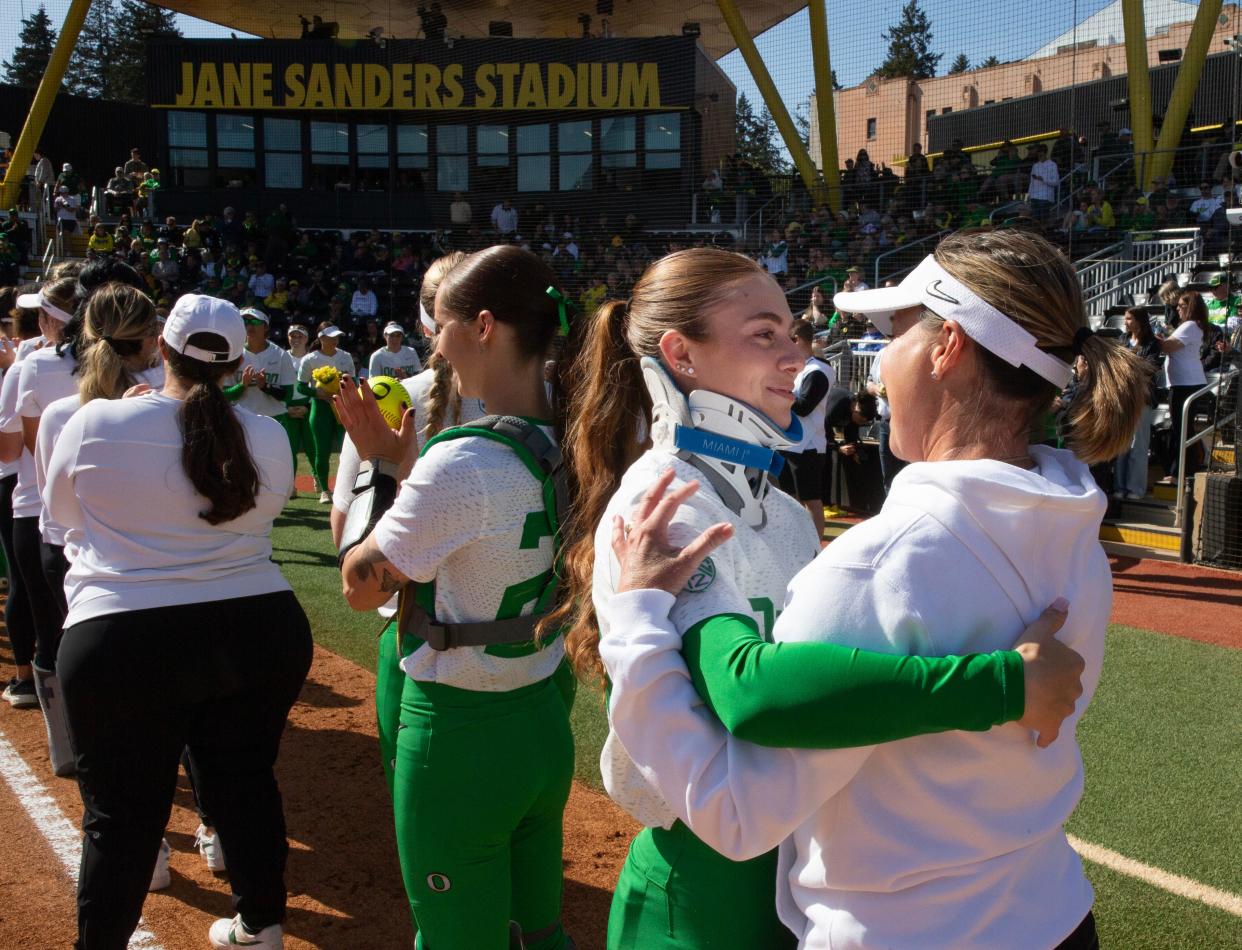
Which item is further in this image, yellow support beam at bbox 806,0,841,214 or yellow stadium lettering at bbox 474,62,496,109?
yellow stadium lettering at bbox 474,62,496,109

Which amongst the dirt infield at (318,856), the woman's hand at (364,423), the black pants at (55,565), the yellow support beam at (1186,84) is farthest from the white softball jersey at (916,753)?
the yellow support beam at (1186,84)

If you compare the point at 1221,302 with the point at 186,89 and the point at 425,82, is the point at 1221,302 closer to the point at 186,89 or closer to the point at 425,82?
the point at 425,82

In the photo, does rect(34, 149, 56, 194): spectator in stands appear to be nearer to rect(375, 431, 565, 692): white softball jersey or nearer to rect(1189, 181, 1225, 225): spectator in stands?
rect(1189, 181, 1225, 225): spectator in stands

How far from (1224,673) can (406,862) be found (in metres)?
5.64

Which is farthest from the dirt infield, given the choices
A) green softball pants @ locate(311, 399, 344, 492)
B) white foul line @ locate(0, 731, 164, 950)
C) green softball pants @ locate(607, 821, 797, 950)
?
green softball pants @ locate(311, 399, 344, 492)

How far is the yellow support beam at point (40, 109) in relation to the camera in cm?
2744

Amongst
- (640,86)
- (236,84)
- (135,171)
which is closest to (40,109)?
(135,171)

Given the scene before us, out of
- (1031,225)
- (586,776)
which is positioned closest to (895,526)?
(586,776)

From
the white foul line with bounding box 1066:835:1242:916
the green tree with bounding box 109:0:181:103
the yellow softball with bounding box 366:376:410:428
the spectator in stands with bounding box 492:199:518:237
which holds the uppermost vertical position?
the green tree with bounding box 109:0:181:103

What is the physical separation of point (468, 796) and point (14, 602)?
4.07m

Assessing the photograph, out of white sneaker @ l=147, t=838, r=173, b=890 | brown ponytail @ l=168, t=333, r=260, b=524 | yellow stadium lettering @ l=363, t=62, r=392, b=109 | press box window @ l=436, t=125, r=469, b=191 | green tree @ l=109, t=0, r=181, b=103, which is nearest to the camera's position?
brown ponytail @ l=168, t=333, r=260, b=524

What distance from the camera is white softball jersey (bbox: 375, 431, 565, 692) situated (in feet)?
7.65

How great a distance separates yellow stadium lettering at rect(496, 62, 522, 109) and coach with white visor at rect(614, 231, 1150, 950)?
92.1 ft

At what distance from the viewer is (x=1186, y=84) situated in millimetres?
19266
